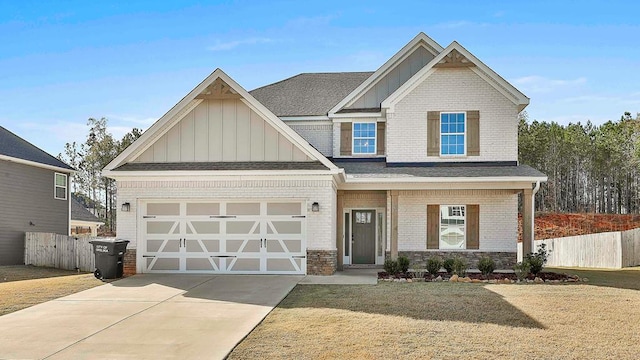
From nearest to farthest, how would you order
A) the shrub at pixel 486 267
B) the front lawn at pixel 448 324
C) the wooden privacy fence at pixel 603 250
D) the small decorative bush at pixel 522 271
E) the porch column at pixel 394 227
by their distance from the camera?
the front lawn at pixel 448 324
the small decorative bush at pixel 522 271
the shrub at pixel 486 267
the porch column at pixel 394 227
the wooden privacy fence at pixel 603 250

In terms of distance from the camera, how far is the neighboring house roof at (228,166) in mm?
17453

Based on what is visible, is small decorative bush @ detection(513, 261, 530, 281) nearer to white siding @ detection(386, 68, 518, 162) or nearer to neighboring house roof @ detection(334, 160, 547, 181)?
neighboring house roof @ detection(334, 160, 547, 181)

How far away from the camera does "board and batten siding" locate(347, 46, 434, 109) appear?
22.3 meters

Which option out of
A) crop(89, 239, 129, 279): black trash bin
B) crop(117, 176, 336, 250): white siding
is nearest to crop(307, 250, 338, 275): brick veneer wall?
crop(117, 176, 336, 250): white siding

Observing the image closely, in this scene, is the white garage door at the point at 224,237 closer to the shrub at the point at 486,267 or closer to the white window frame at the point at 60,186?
the shrub at the point at 486,267

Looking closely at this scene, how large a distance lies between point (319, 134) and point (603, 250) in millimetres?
12938

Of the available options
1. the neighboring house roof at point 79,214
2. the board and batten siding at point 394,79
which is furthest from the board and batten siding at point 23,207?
the board and batten siding at point 394,79

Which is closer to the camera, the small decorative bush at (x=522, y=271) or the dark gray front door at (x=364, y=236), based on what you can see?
the small decorative bush at (x=522, y=271)

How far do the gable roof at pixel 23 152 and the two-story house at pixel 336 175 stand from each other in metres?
8.85

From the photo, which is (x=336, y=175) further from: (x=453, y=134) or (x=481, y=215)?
(x=481, y=215)

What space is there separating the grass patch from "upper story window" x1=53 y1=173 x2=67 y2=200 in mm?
7835

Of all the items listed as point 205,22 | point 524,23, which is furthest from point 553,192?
point 205,22

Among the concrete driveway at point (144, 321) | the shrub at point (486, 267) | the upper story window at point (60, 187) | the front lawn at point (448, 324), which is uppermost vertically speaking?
the upper story window at point (60, 187)

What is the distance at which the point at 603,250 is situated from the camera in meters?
25.3
